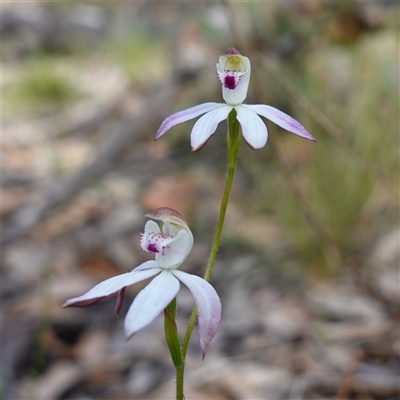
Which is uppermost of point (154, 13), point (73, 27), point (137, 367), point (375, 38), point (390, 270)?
point (154, 13)

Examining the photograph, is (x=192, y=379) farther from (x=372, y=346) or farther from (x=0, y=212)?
(x=0, y=212)

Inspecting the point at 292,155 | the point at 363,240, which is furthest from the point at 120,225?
the point at 363,240

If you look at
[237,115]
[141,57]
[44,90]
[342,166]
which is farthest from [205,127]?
[141,57]

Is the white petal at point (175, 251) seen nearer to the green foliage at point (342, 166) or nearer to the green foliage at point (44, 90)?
the green foliage at point (342, 166)

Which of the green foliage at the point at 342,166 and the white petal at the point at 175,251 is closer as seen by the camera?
the white petal at the point at 175,251

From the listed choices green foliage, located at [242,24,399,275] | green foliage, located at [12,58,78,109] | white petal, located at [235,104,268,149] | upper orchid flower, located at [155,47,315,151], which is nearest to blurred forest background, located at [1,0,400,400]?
green foliage, located at [242,24,399,275]

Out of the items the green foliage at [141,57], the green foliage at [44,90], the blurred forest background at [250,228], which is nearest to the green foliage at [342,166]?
the blurred forest background at [250,228]

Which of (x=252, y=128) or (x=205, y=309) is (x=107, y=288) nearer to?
(x=205, y=309)
